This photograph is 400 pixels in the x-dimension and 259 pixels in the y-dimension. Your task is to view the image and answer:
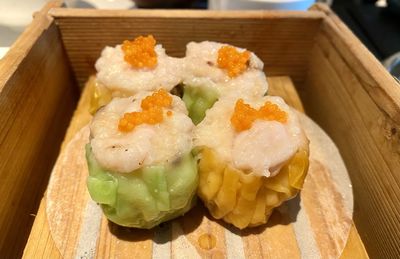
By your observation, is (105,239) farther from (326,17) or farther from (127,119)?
(326,17)

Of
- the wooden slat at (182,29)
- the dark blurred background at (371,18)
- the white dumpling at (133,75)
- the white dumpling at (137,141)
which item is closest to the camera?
the white dumpling at (137,141)

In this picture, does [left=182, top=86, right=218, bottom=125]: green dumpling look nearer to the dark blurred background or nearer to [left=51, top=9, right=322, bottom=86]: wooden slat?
[left=51, top=9, right=322, bottom=86]: wooden slat

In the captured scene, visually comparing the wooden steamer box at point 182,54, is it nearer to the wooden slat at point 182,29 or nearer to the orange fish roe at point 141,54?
the wooden slat at point 182,29

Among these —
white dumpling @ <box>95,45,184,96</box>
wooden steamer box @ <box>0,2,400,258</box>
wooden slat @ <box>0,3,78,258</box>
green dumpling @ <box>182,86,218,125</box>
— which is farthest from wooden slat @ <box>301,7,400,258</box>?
wooden slat @ <box>0,3,78,258</box>

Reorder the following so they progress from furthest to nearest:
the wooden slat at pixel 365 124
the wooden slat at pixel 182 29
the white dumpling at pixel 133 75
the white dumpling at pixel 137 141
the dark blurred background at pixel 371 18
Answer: the dark blurred background at pixel 371 18 → the wooden slat at pixel 182 29 → the white dumpling at pixel 133 75 → the wooden slat at pixel 365 124 → the white dumpling at pixel 137 141

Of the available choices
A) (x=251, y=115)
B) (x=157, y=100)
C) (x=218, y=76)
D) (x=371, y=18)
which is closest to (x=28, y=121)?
(x=157, y=100)

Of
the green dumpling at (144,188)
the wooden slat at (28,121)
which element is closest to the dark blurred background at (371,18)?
the wooden slat at (28,121)
